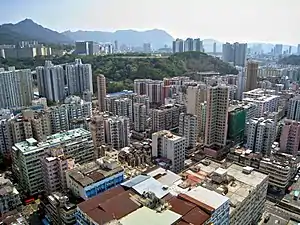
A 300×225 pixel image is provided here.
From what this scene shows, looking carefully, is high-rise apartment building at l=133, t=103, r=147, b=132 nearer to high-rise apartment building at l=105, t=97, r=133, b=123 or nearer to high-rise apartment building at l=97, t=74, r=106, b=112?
high-rise apartment building at l=105, t=97, r=133, b=123

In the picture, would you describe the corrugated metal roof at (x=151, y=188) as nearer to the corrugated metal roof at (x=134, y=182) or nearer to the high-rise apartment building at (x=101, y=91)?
the corrugated metal roof at (x=134, y=182)

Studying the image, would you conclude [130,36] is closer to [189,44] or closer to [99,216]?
[189,44]

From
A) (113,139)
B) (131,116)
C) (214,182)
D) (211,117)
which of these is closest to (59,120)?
(113,139)

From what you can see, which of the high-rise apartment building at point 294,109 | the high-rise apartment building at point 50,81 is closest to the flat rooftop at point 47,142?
the high-rise apartment building at point 50,81

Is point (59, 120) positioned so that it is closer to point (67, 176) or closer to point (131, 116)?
point (131, 116)

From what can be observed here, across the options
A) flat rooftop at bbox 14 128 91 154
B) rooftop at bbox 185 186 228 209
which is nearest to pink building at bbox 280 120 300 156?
rooftop at bbox 185 186 228 209

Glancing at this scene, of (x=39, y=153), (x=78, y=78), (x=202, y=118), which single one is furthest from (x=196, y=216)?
(x=78, y=78)
